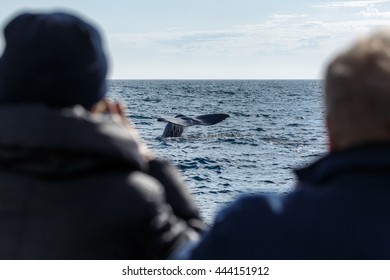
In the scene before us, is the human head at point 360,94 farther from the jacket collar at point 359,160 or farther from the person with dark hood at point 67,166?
the person with dark hood at point 67,166

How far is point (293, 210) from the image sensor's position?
1865 millimetres

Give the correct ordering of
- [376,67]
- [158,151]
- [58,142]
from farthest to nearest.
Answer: [158,151] < [58,142] < [376,67]

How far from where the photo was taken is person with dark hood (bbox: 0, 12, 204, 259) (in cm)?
208

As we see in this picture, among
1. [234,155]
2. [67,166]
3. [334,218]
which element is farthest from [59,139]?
[234,155]

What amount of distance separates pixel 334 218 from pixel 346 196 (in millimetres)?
62

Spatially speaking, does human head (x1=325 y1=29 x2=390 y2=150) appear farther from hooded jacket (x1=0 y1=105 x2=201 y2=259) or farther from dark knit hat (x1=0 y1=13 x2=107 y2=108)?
dark knit hat (x1=0 y1=13 x2=107 y2=108)

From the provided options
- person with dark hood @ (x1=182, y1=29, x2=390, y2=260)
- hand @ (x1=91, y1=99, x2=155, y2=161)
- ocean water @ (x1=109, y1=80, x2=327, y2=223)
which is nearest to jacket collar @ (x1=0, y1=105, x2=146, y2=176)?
hand @ (x1=91, y1=99, x2=155, y2=161)

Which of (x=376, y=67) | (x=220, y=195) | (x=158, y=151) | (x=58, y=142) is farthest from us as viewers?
(x=158, y=151)

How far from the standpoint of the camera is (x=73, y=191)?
6.94ft

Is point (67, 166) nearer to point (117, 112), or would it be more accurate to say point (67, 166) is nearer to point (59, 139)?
point (59, 139)

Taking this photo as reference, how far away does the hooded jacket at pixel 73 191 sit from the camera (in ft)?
6.81

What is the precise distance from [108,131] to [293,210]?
1.85 ft

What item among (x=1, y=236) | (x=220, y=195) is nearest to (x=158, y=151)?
(x=220, y=195)

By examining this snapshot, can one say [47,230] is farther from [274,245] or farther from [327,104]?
[327,104]
